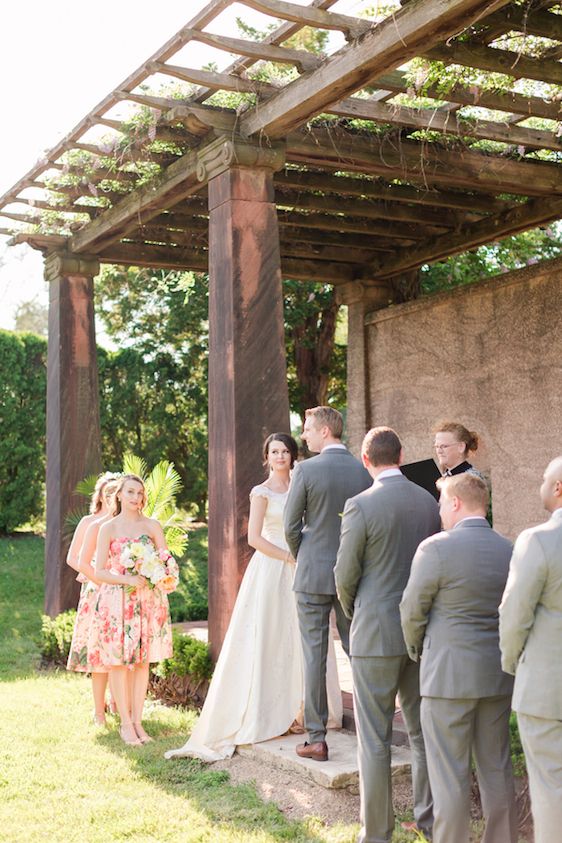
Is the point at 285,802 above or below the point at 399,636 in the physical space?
below

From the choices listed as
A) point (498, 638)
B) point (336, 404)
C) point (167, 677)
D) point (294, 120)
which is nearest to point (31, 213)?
point (294, 120)

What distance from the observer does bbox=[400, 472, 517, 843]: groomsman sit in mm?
3920

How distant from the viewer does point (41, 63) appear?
518 inches

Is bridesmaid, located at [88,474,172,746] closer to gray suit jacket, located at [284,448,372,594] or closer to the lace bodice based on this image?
the lace bodice

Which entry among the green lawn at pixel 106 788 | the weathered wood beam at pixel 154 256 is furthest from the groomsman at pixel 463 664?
the weathered wood beam at pixel 154 256

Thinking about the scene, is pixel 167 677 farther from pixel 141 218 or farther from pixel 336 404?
pixel 336 404

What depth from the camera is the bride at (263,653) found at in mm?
6086

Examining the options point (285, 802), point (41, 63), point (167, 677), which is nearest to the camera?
point (285, 802)

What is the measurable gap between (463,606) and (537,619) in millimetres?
443

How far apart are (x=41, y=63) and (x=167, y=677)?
918cm

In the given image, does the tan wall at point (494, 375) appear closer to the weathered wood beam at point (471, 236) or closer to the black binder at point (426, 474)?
the weathered wood beam at point (471, 236)

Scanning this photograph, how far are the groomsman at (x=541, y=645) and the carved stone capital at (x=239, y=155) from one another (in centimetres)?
426

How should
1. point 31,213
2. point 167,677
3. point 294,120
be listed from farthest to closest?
1. point 31,213
2. point 167,677
3. point 294,120

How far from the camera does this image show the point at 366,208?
9344 millimetres
